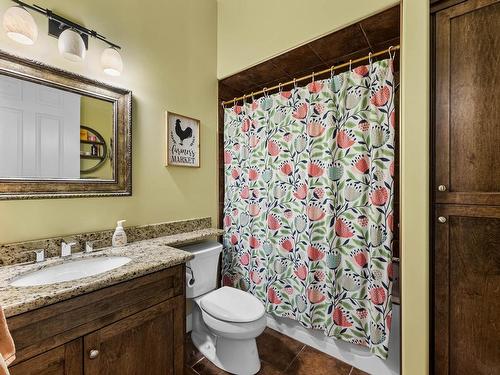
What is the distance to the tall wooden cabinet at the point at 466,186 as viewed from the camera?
1061 millimetres

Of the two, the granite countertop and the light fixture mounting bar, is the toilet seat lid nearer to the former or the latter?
the granite countertop

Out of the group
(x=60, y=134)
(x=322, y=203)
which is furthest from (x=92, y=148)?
(x=322, y=203)

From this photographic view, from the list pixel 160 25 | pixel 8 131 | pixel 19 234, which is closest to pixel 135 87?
pixel 160 25

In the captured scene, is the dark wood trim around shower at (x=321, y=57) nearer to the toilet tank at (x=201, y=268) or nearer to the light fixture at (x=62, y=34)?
the toilet tank at (x=201, y=268)

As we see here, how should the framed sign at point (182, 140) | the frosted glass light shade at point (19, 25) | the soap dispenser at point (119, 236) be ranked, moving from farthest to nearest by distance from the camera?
1. the framed sign at point (182, 140)
2. the soap dispenser at point (119, 236)
3. the frosted glass light shade at point (19, 25)

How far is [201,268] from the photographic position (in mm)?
1782

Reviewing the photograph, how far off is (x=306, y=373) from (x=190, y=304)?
981 millimetres

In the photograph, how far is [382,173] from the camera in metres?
1.45

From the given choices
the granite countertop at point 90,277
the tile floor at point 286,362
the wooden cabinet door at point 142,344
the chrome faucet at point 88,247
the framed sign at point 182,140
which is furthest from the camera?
the framed sign at point 182,140

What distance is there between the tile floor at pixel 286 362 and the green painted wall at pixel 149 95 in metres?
1.03

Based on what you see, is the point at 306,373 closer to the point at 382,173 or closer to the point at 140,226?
the point at 382,173

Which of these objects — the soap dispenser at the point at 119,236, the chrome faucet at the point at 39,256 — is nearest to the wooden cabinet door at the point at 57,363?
the chrome faucet at the point at 39,256

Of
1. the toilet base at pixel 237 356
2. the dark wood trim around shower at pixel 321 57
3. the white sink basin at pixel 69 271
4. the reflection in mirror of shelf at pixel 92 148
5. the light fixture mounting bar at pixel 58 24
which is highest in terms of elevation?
the dark wood trim around shower at pixel 321 57

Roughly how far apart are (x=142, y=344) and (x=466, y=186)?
5.49 ft
